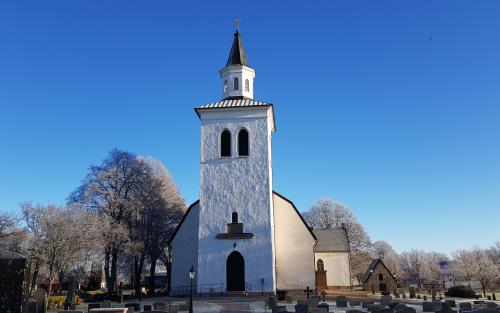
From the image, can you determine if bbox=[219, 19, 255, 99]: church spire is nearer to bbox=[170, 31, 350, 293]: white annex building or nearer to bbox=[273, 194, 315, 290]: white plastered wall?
bbox=[170, 31, 350, 293]: white annex building

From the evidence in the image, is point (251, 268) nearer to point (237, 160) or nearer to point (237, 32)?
point (237, 160)

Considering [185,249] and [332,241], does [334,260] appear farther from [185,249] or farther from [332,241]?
[185,249]

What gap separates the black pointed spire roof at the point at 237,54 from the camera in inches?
1410

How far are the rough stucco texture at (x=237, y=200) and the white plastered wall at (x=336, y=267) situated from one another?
61.1 ft

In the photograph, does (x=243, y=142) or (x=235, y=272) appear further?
(x=243, y=142)

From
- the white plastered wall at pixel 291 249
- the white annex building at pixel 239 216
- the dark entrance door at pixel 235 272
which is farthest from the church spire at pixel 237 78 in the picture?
the dark entrance door at pixel 235 272

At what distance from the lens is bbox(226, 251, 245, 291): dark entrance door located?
98.5ft

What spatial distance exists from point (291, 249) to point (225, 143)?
9.67m

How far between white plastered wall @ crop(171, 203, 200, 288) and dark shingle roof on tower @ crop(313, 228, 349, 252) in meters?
17.0

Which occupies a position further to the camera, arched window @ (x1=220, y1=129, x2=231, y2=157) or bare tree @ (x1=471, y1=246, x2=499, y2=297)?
bare tree @ (x1=471, y1=246, x2=499, y2=297)

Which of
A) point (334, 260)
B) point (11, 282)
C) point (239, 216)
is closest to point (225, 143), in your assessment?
point (239, 216)

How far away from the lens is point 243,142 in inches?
1293

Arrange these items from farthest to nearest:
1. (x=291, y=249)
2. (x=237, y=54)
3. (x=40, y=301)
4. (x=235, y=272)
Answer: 1. (x=237, y=54)
2. (x=291, y=249)
3. (x=235, y=272)
4. (x=40, y=301)

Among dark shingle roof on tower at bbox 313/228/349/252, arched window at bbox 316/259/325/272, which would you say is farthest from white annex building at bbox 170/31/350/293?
arched window at bbox 316/259/325/272
